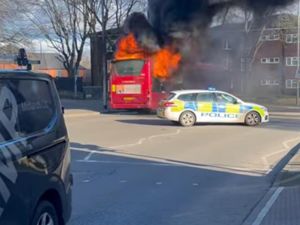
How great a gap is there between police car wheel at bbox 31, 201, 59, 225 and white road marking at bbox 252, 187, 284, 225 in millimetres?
2668

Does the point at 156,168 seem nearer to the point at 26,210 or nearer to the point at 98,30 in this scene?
the point at 26,210

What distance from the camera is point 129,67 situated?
99.8 ft

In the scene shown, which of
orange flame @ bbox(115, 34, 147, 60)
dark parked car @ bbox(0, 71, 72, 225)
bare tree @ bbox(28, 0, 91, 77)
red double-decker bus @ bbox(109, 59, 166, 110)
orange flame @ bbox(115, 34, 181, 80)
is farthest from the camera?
bare tree @ bbox(28, 0, 91, 77)

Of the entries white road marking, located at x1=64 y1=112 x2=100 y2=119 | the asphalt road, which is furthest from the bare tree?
the asphalt road

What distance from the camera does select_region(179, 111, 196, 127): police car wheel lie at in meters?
24.2

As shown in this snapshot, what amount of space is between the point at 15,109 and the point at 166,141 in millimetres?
13036

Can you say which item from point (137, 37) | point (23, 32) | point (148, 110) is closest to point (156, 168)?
point (137, 37)

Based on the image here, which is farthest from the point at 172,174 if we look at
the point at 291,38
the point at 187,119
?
the point at 291,38

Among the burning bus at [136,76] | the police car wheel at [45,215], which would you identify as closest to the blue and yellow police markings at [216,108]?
the burning bus at [136,76]

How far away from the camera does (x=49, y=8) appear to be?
52.1 m

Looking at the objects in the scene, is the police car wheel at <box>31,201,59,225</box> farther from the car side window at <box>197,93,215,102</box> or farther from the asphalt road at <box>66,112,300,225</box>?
the car side window at <box>197,93,215,102</box>

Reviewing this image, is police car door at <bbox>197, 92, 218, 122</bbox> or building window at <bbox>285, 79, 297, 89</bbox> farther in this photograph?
building window at <bbox>285, 79, 297, 89</bbox>

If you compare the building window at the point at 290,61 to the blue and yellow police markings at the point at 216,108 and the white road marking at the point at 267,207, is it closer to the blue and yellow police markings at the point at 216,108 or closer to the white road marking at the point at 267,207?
the blue and yellow police markings at the point at 216,108

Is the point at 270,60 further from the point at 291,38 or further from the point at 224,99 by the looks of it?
the point at 224,99
